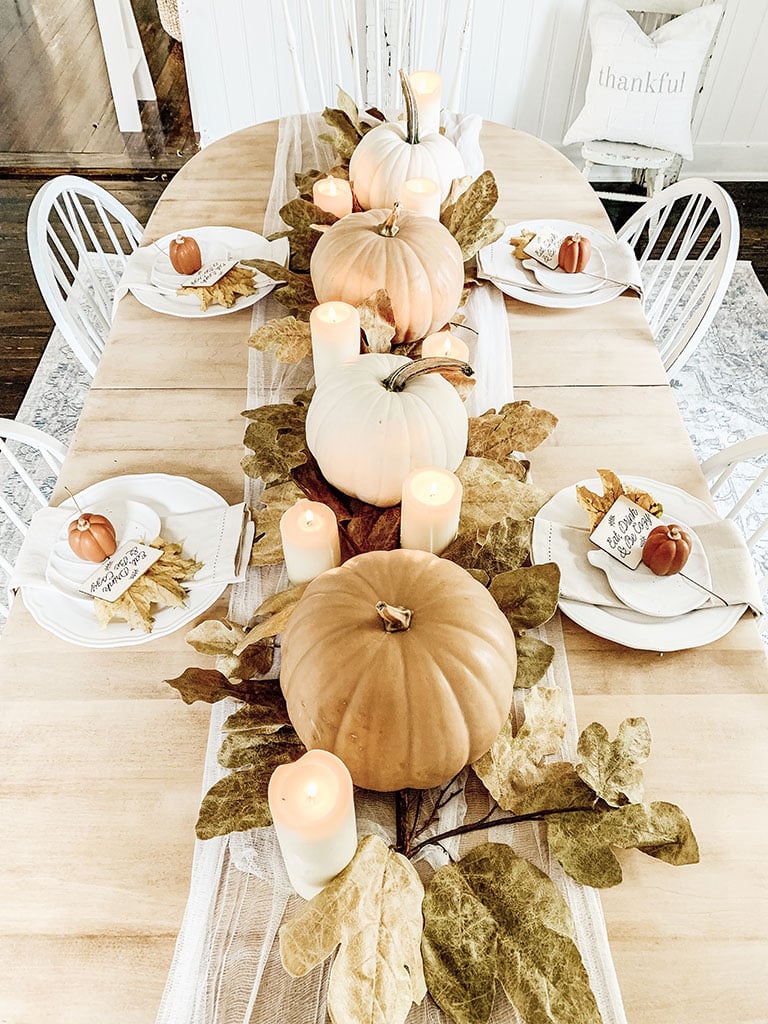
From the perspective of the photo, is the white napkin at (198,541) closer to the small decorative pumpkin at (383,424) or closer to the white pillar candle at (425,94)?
the small decorative pumpkin at (383,424)

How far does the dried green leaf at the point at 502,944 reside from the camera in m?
0.58

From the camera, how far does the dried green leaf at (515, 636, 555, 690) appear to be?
2.64ft

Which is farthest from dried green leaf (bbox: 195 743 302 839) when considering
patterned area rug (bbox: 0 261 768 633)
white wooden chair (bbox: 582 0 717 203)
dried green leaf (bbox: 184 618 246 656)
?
white wooden chair (bbox: 582 0 717 203)

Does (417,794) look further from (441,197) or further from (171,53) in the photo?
(171,53)

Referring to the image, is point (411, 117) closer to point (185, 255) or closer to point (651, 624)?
point (185, 255)

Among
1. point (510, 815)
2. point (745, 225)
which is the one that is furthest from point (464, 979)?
point (745, 225)

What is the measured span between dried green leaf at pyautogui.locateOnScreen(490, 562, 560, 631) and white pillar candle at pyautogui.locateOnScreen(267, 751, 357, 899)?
11.9 inches

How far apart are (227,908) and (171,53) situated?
4.05 m

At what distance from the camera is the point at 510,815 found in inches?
28.4

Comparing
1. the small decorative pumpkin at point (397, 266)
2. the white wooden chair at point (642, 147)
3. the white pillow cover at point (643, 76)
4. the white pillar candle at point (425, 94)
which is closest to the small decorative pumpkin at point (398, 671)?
the small decorative pumpkin at point (397, 266)

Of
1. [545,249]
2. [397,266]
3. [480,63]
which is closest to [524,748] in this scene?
[397,266]

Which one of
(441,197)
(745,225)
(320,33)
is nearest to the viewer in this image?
(441,197)

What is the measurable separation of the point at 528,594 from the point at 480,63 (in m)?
2.59

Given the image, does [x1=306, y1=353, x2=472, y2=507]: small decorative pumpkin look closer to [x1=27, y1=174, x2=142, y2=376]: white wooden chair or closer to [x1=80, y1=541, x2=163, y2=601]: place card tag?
[x1=80, y1=541, x2=163, y2=601]: place card tag
